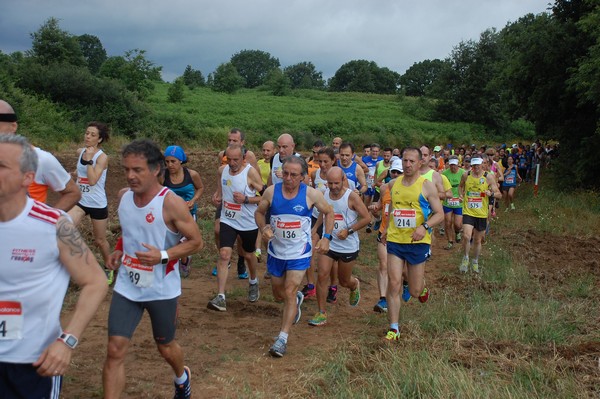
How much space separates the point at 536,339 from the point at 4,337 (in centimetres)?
541

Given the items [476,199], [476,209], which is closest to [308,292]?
[476,209]

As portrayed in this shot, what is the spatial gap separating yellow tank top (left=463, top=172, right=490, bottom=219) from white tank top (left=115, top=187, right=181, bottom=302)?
25.4 ft

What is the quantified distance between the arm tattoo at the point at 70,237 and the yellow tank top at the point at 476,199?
30.2 feet

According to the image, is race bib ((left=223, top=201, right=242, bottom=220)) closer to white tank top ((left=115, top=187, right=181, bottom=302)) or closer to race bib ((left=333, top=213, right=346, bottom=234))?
race bib ((left=333, top=213, right=346, bottom=234))

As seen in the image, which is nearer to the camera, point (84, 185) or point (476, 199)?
point (84, 185)

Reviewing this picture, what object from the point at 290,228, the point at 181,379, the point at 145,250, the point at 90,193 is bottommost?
the point at 181,379

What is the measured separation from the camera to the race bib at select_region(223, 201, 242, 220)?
8.01m

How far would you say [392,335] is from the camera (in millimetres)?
6496

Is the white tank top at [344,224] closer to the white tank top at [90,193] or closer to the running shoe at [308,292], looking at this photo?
the running shoe at [308,292]

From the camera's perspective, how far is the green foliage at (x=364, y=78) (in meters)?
97.2

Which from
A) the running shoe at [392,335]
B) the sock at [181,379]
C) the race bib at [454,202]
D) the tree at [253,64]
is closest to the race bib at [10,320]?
the sock at [181,379]

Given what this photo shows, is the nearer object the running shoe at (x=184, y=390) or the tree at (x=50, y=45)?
the running shoe at (x=184, y=390)

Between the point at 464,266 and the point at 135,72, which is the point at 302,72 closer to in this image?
the point at 135,72

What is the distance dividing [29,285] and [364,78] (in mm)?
97302
